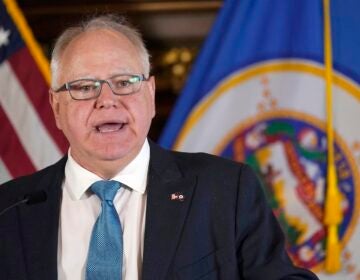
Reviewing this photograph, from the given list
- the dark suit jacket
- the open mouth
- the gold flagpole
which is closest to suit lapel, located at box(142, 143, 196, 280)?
the dark suit jacket

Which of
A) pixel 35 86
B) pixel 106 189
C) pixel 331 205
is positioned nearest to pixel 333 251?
pixel 331 205

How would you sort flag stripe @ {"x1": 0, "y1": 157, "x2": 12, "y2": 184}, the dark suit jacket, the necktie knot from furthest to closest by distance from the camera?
1. flag stripe @ {"x1": 0, "y1": 157, "x2": 12, "y2": 184}
2. the necktie knot
3. the dark suit jacket

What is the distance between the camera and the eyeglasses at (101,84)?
1.65 m

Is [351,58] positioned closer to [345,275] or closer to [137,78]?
[345,275]

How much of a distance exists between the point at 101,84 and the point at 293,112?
129cm

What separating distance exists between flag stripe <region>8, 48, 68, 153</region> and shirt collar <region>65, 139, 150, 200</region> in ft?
3.55

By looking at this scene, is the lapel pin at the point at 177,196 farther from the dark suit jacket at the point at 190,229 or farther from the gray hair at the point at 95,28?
the gray hair at the point at 95,28

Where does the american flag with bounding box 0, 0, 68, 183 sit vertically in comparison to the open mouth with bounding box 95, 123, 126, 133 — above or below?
above

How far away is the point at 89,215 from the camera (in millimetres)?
1747

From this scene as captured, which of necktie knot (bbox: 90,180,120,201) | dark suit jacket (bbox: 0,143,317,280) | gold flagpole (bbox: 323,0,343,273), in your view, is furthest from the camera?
gold flagpole (bbox: 323,0,343,273)

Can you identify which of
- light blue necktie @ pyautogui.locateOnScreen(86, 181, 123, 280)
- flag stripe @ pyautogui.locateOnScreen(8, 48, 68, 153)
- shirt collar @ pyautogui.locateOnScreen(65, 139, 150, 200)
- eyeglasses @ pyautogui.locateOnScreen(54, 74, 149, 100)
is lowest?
light blue necktie @ pyautogui.locateOnScreen(86, 181, 123, 280)

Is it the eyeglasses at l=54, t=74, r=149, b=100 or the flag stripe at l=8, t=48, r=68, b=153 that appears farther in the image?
the flag stripe at l=8, t=48, r=68, b=153

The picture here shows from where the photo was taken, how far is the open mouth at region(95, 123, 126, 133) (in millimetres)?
1646

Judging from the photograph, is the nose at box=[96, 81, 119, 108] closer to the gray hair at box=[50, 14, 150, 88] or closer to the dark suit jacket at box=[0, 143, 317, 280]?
the gray hair at box=[50, 14, 150, 88]
